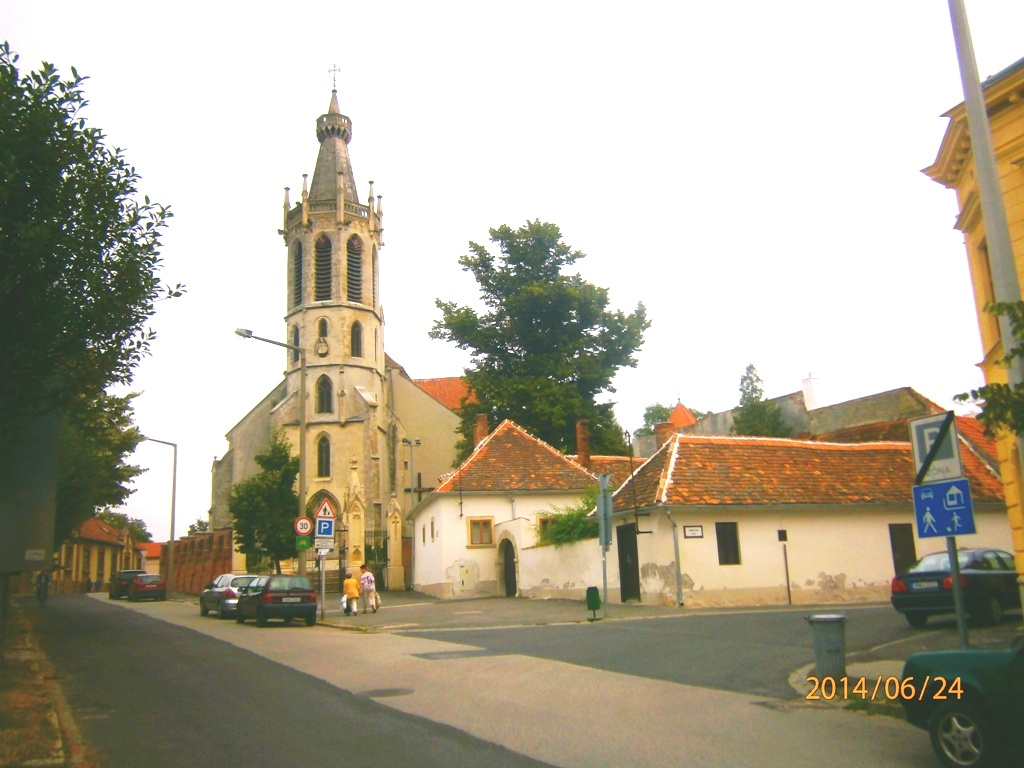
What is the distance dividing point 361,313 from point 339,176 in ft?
33.0

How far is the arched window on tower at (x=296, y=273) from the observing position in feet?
197

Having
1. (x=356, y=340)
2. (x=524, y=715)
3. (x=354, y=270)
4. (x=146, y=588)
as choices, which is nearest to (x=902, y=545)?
(x=524, y=715)

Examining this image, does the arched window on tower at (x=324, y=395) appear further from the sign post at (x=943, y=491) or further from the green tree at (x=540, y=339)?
the sign post at (x=943, y=491)

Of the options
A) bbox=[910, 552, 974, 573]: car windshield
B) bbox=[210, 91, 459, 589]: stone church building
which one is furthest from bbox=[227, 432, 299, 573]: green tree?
bbox=[910, 552, 974, 573]: car windshield

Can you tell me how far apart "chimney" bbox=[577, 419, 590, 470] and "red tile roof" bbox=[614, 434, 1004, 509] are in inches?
418

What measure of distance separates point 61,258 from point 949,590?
1530 cm

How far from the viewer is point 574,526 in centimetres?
3016

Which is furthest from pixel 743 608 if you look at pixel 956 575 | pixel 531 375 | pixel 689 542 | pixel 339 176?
pixel 339 176

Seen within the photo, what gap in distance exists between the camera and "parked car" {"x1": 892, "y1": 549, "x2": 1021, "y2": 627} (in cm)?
1551

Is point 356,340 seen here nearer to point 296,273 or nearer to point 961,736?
point 296,273

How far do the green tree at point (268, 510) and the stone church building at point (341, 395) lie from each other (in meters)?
8.39

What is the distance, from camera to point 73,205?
14.1 m

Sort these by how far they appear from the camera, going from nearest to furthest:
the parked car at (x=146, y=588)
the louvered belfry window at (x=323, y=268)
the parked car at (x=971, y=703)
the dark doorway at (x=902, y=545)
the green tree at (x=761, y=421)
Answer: the parked car at (x=971, y=703) → the dark doorway at (x=902, y=545) → the parked car at (x=146, y=588) → the green tree at (x=761, y=421) → the louvered belfry window at (x=323, y=268)

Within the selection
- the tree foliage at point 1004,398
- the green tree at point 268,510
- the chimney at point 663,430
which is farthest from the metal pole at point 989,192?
the green tree at point 268,510
